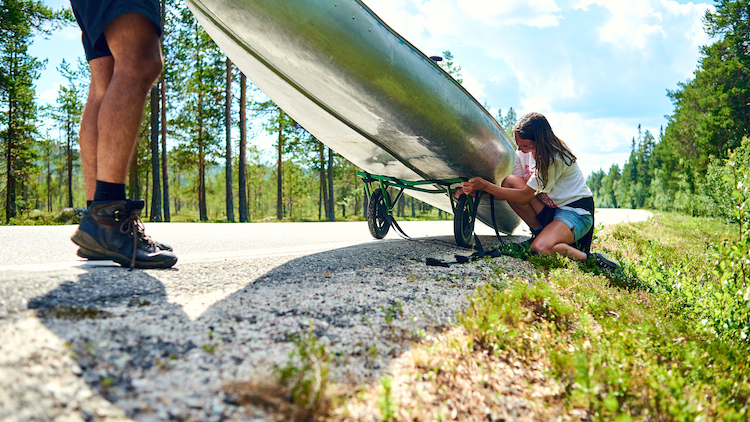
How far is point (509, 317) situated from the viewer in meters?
1.77

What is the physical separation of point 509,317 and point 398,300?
504mm

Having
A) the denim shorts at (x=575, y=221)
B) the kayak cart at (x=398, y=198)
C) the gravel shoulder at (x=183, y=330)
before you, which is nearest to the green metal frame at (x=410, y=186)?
the kayak cart at (x=398, y=198)

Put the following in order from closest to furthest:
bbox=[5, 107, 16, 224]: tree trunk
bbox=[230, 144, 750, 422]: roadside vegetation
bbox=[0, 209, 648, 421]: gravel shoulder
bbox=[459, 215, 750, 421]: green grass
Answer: bbox=[0, 209, 648, 421]: gravel shoulder
bbox=[230, 144, 750, 422]: roadside vegetation
bbox=[459, 215, 750, 421]: green grass
bbox=[5, 107, 16, 224]: tree trunk

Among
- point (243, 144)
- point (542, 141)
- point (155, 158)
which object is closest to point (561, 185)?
point (542, 141)

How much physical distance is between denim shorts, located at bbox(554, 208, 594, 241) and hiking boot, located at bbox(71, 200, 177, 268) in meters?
3.21

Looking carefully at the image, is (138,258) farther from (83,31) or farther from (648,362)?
(648,362)

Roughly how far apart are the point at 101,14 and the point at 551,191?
363cm

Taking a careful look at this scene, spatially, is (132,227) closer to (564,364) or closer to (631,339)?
(564,364)

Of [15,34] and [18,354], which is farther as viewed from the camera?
[15,34]

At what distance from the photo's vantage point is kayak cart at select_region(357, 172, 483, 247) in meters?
3.85

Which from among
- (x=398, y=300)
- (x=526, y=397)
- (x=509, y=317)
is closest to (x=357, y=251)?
(x=398, y=300)

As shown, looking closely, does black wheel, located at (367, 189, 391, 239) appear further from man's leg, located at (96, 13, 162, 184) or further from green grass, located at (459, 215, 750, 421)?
man's leg, located at (96, 13, 162, 184)

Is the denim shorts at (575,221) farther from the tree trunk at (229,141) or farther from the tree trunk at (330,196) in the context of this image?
the tree trunk at (330,196)

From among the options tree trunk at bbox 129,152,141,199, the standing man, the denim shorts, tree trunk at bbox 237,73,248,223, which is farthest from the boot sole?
tree trunk at bbox 129,152,141,199
